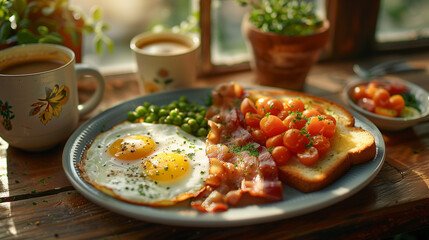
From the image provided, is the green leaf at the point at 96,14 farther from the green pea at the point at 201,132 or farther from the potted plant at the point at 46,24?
the green pea at the point at 201,132

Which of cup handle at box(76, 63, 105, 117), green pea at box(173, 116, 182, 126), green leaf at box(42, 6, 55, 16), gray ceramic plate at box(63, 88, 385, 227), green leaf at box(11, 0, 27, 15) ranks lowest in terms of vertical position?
gray ceramic plate at box(63, 88, 385, 227)

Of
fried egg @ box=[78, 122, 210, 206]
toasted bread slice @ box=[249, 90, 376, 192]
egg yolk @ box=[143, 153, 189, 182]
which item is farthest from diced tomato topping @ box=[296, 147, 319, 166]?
egg yolk @ box=[143, 153, 189, 182]

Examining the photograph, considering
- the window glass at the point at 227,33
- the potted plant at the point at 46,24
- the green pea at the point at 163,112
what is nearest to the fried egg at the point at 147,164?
the green pea at the point at 163,112

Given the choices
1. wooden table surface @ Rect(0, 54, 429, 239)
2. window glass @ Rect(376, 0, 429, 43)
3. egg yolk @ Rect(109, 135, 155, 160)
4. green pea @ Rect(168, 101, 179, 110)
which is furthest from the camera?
window glass @ Rect(376, 0, 429, 43)

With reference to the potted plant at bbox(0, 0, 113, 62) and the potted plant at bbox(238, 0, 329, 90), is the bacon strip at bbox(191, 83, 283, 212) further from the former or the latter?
the potted plant at bbox(0, 0, 113, 62)

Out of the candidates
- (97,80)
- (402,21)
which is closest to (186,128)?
(97,80)

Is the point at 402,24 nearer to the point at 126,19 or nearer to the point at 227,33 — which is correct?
the point at 227,33
